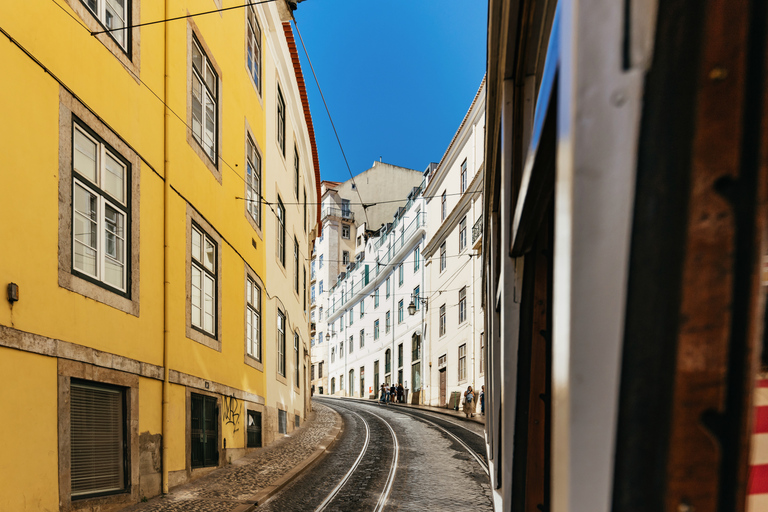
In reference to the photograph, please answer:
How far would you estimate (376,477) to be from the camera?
9844 millimetres

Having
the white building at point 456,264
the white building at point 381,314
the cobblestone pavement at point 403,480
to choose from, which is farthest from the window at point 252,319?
the white building at point 381,314

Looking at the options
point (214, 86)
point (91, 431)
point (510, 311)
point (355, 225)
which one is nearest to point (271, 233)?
point (214, 86)

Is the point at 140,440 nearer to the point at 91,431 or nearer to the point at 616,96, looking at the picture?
the point at 91,431

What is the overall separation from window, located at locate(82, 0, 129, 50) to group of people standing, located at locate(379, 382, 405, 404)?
29689mm

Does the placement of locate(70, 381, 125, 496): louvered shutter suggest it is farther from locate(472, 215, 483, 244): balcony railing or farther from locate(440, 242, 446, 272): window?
locate(440, 242, 446, 272): window

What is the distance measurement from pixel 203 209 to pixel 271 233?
5.79 m

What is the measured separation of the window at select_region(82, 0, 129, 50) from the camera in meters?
7.41

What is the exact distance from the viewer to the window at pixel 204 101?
10.5m

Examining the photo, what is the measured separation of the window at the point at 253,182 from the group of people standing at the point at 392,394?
896 inches

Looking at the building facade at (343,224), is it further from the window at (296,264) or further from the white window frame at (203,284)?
the white window frame at (203,284)

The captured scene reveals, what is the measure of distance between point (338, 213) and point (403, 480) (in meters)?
48.7

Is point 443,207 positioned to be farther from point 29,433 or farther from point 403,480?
point 29,433

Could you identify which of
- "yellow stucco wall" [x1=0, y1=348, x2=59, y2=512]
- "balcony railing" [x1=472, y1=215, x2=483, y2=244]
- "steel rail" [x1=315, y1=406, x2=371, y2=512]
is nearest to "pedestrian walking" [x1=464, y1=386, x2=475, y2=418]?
"balcony railing" [x1=472, y1=215, x2=483, y2=244]

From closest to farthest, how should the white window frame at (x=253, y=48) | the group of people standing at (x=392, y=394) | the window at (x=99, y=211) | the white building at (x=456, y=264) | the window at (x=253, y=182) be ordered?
the window at (x=99, y=211) → the window at (x=253, y=182) → the white window frame at (x=253, y=48) → the white building at (x=456, y=264) → the group of people standing at (x=392, y=394)
